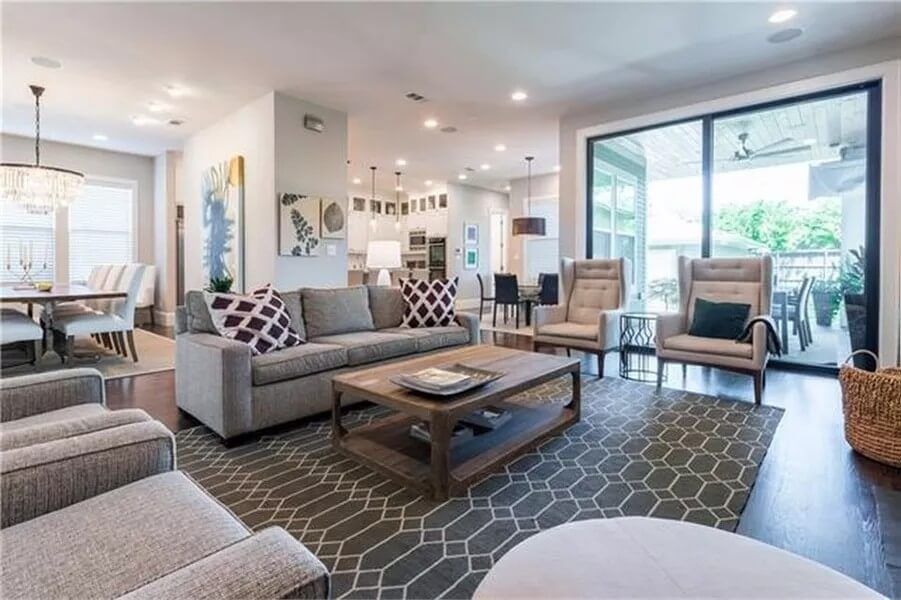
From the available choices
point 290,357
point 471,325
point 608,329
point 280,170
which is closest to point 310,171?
point 280,170

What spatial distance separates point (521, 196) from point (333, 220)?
5.50m

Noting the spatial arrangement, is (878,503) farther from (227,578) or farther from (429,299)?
(429,299)

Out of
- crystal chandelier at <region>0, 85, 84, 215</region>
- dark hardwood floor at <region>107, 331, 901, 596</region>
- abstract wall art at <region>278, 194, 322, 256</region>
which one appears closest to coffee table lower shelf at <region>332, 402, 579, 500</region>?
dark hardwood floor at <region>107, 331, 901, 596</region>

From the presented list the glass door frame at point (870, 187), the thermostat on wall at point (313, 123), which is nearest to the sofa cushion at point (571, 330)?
the glass door frame at point (870, 187)

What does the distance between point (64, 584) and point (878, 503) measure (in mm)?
2802

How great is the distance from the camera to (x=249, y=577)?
0.65m

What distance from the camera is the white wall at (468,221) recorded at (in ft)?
34.1

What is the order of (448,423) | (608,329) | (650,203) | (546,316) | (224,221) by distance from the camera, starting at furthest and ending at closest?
(224,221) → (650,203) → (546,316) → (608,329) → (448,423)

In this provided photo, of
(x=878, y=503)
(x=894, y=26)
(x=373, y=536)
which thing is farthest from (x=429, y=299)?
(x=894, y=26)

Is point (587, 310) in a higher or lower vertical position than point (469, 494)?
higher

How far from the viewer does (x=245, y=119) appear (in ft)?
18.0

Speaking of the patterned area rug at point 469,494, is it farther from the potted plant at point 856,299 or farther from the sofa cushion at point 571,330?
the potted plant at point 856,299

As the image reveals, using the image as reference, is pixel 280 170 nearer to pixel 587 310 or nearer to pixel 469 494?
pixel 587 310

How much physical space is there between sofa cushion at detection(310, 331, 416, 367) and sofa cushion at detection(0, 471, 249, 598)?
2.18 meters
